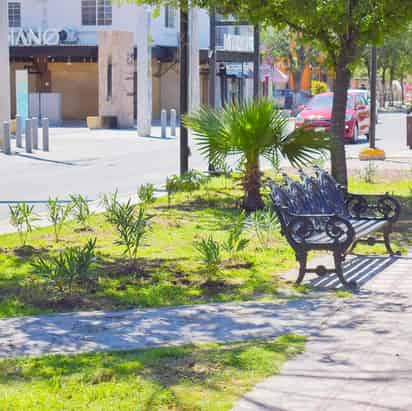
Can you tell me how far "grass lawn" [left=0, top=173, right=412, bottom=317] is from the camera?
26.9 ft

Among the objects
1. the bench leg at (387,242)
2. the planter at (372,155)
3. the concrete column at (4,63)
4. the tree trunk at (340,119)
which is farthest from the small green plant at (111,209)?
the concrete column at (4,63)

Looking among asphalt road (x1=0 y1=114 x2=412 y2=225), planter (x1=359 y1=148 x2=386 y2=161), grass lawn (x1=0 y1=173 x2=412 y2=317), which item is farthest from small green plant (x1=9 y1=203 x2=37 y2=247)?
planter (x1=359 y1=148 x2=386 y2=161)

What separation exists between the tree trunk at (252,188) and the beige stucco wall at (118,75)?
2925 cm

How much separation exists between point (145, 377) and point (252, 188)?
8.68 meters

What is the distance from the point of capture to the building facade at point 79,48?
167ft

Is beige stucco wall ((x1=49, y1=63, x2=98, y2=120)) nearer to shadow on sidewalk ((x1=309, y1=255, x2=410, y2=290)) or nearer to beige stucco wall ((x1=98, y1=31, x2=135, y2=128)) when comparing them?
beige stucco wall ((x1=98, y1=31, x2=135, y2=128))

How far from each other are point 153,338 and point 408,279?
323cm

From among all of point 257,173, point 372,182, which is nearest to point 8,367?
point 257,173

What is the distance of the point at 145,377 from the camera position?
5.80 m

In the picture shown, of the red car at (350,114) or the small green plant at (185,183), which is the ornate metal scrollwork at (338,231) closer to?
the small green plant at (185,183)

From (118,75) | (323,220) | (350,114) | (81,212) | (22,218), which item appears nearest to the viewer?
(323,220)

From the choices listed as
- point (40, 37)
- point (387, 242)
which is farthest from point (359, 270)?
point (40, 37)

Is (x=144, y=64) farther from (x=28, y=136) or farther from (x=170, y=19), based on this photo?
(x=170, y=19)

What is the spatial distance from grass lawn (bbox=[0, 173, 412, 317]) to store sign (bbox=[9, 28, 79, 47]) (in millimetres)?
38318
